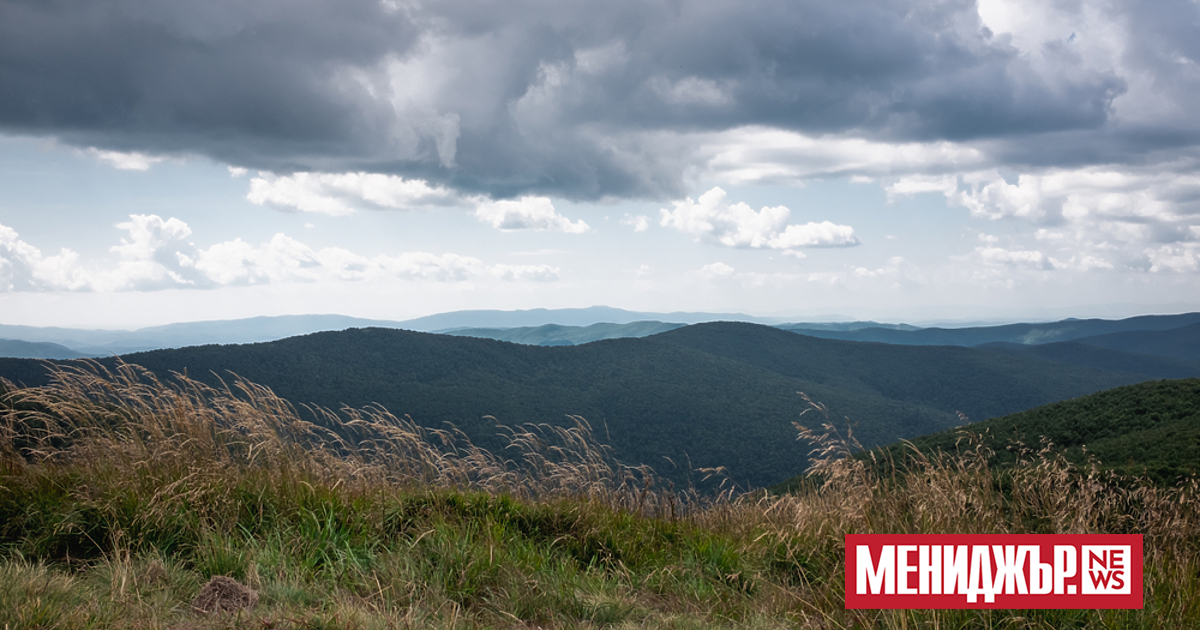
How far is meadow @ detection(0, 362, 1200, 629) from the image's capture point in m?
3.19

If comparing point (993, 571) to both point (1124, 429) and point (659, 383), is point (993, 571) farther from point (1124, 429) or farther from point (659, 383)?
point (659, 383)

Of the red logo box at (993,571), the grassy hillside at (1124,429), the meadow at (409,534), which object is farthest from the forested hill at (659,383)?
the red logo box at (993,571)

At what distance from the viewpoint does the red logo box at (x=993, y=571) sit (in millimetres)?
3318

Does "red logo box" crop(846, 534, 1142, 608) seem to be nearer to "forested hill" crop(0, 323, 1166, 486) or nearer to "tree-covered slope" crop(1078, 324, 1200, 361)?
"forested hill" crop(0, 323, 1166, 486)

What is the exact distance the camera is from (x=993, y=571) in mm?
3635

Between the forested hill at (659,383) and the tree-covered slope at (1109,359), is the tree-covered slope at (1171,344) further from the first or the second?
the forested hill at (659,383)

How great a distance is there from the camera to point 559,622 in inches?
130

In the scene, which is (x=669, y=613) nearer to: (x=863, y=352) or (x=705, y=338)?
(x=705, y=338)

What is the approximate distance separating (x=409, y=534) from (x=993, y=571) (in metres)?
3.81

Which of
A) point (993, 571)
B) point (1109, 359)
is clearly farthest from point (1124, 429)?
point (1109, 359)

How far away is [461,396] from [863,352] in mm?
80635

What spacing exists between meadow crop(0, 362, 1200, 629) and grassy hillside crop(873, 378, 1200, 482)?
1101 centimetres

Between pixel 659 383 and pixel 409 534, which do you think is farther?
pixel 659 383

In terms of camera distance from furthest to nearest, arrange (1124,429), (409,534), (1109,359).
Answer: (1109,359) < (1124,429) < (409,534)
